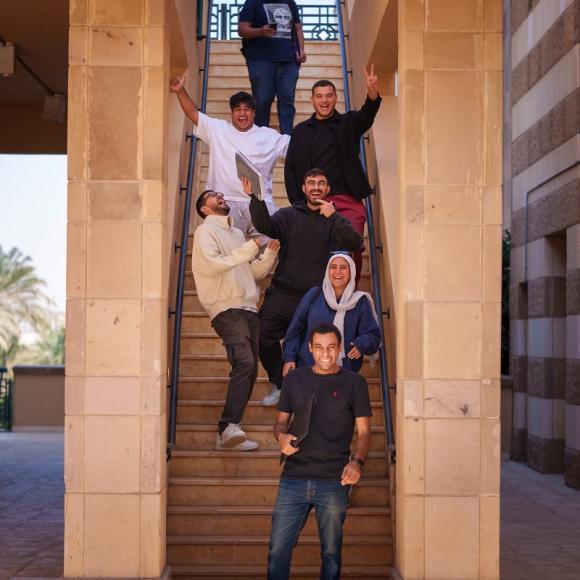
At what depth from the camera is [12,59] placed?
11352 mm

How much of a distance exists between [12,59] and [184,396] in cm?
440

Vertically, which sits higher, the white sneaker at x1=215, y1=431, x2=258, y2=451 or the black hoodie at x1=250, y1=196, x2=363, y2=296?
the black hoodie at x1=250, y1=196, x2=363, y2=296

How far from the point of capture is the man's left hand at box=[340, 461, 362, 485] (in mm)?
5676

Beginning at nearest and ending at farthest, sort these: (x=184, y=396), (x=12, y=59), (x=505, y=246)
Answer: (x=184, y=396)
(x=12, y=59)
(x=505, y=246)

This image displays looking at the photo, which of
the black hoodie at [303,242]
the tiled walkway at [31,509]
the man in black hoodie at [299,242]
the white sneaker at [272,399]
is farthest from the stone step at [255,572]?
the black hoodie at [303,242]

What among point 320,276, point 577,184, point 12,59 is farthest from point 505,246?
point 320,276

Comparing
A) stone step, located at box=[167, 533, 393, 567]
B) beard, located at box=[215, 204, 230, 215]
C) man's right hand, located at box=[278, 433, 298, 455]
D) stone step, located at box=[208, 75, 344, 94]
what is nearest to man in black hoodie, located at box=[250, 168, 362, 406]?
beard, located at box=[215, 204, 230, 215]

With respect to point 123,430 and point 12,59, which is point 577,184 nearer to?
point 12,59

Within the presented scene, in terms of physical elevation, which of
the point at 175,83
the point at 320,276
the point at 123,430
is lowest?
the point at 123,430

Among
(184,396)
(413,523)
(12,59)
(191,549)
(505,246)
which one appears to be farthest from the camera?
(505,246)

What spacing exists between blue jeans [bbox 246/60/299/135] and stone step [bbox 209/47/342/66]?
3064 mm

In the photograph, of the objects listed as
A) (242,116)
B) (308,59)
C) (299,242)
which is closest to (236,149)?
(242,116)

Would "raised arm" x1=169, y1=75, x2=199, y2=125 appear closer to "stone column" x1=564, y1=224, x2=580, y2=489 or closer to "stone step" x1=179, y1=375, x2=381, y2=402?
"stone step" x1=179, y1=375, x2=381, y2=402

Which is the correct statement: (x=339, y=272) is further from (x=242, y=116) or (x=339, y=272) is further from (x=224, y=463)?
(x=242, y=116)
